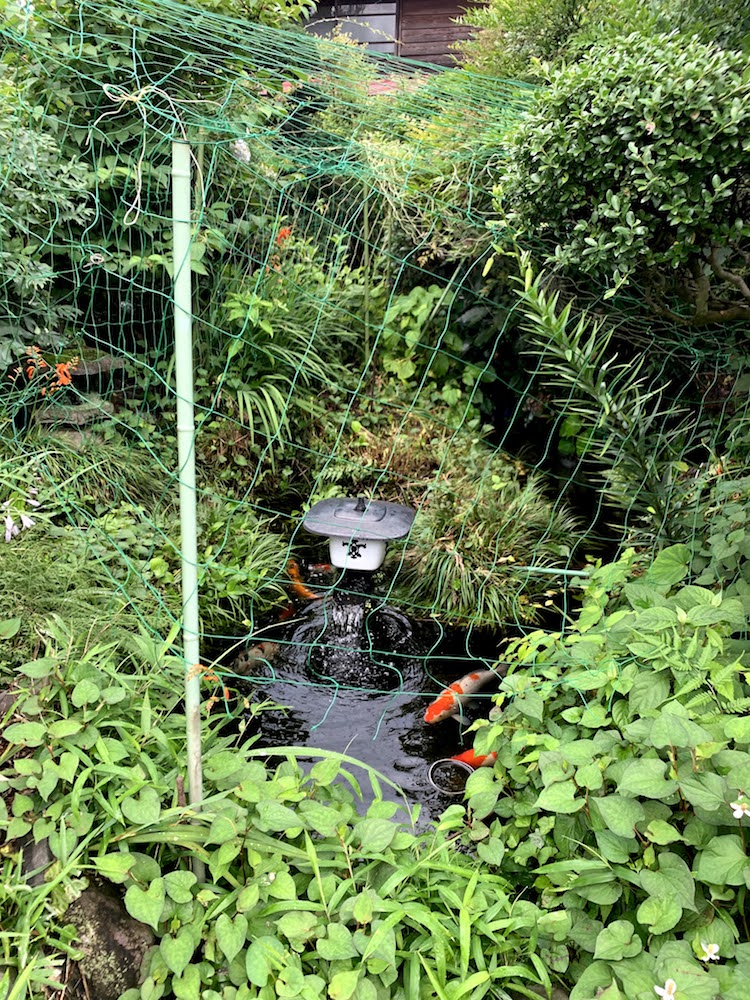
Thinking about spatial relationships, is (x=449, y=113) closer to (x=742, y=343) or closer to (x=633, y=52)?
(x=633, y=52)

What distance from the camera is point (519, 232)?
7.98 ft

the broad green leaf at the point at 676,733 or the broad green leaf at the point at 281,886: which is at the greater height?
the broad green leaf at the point at 676,733

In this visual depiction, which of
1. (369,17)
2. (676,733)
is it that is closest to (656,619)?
(676,733)

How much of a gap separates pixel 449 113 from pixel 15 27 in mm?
1846

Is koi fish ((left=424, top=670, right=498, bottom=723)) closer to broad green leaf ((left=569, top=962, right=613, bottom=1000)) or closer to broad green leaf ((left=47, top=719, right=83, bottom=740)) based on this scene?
broad green leaf ((left=569, top=962, right=613, bottom=1000))

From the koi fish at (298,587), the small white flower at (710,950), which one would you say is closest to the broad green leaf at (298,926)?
the small white flower at (710,950)

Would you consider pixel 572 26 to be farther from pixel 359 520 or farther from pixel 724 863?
pixel 724 863

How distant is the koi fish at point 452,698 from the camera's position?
2477mm

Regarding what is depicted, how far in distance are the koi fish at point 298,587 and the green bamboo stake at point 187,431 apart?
1641 mm

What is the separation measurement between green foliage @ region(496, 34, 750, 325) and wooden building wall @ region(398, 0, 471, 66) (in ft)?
22.2

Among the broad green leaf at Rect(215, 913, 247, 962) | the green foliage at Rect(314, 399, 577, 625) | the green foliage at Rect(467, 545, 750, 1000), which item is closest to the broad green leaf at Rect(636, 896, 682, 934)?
the green foliage at Rect(467, 545, 750, 1000)

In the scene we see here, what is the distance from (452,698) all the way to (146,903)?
1.42m

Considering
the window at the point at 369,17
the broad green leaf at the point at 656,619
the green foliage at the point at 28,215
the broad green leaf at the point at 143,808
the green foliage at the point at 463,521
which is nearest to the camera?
the broad green leaf at the point at 143,808

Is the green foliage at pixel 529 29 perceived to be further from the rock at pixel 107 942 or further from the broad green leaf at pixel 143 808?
the rock at pixel 107 942
